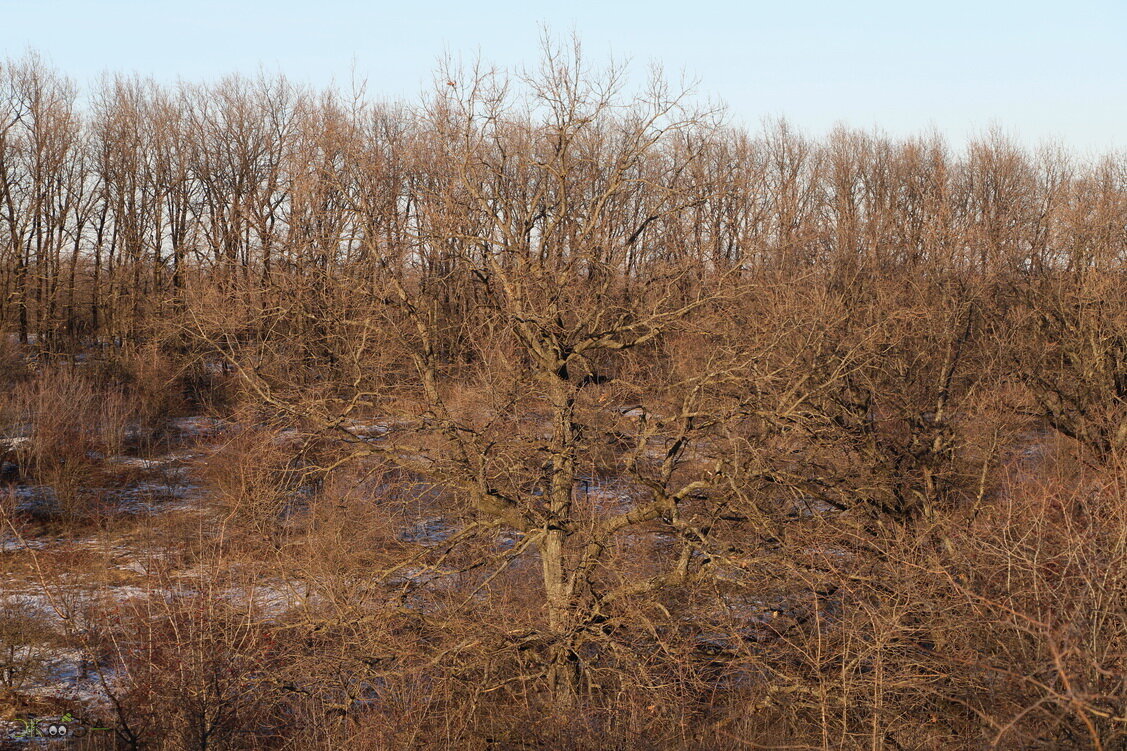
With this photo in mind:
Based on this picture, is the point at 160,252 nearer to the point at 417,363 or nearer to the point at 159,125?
the point at 159,125

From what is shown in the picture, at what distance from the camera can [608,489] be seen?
12.5m

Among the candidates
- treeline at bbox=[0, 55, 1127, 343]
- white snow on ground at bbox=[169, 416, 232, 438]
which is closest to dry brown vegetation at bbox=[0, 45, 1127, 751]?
treeline at bbox=[0, 55, 1127, 343]

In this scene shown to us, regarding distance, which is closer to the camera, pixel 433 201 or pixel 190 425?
pixel 433 201

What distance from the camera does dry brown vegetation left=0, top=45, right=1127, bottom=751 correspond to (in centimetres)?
701

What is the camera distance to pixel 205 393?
87.6 ft

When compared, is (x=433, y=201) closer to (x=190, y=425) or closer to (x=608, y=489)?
(x=608, y=489)

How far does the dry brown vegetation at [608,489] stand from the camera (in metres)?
7.01

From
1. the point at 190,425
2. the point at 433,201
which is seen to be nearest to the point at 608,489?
the point at 433,201

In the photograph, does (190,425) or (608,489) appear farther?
(190,425)

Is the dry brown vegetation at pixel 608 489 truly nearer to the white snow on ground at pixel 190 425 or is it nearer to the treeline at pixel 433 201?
the treeline at pixel 433 201

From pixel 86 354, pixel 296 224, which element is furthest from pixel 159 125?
pixel 296 224

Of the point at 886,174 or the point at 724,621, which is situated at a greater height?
the point at 886,174

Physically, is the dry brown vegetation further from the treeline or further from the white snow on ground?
the white snow on ground

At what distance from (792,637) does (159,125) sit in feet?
103
